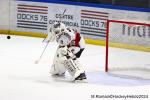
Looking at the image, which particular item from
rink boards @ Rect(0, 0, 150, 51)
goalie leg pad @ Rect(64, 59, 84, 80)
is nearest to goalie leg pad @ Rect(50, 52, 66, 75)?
goalie leg pad @ Rect(64, 59, 84, 80)

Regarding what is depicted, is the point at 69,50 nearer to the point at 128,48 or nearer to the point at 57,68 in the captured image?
the point at 57,68

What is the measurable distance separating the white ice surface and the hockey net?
23cm

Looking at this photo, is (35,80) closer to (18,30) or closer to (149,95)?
(149,95)

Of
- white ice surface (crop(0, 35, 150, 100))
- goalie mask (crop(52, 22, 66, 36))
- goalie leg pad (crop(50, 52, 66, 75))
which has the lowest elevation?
white ice surface (crop(0, 35, 150, 100))

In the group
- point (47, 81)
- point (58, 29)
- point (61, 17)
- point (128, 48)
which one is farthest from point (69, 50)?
point (61, 17)

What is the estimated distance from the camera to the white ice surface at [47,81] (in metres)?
6.11

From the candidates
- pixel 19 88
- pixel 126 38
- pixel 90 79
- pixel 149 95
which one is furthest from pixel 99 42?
pixel 149 95

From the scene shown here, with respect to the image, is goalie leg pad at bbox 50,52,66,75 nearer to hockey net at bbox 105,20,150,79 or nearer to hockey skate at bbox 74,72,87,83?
hockey skate at bbox 74,72,87,83

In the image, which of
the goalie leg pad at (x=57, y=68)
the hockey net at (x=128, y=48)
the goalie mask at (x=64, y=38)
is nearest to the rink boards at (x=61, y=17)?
the hockey net at (x=128, y=48)

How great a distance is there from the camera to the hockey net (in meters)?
7.57

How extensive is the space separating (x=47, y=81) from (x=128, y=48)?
197cm

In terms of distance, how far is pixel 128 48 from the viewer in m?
8.43

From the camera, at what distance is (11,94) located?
6098mm

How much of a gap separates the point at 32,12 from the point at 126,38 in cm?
288
